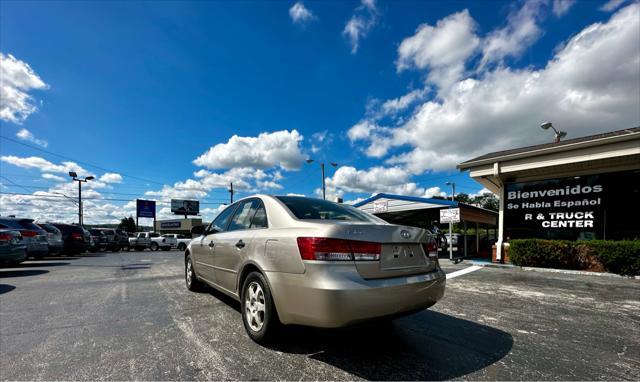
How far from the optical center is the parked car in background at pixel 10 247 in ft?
26.4

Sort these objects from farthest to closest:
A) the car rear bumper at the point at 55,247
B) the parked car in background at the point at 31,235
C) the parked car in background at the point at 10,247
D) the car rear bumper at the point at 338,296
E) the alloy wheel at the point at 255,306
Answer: the car rear bumper at the point at 55,247 → the parked car in background at the point at 31,235 → the parked car in background at the point at 10,247 → the alloy wheel at the point at 255,306 → the car rear bumper at the point at 338,296

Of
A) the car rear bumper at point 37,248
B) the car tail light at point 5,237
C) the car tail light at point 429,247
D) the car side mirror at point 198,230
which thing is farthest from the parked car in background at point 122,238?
the car tail light at point 429,247

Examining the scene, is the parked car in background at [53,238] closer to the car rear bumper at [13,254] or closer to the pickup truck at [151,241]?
the car rear bumper at [13,254]

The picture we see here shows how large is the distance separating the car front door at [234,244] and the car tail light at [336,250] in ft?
3.34

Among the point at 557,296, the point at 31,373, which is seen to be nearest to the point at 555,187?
the point at 557,296

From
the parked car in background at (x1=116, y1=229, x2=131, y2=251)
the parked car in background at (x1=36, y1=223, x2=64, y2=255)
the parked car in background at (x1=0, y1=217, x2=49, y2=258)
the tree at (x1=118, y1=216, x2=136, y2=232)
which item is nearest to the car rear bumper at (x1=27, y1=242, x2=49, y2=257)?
the parked car in background at (x1=0, y1=217, x2=49, y2=258)

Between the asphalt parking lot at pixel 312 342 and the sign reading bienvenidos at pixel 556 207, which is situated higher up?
the sign reading bienvenidos at pixel 556 207

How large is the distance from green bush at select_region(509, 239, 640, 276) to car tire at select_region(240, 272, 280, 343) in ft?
34.1

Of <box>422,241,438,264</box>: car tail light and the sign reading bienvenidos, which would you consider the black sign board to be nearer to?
the sign reading bienvenidos

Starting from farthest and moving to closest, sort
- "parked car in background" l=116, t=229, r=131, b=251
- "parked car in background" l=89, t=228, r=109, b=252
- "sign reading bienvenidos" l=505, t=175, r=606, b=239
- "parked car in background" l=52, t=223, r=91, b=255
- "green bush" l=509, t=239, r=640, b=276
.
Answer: "parked car in background" l=116, t=229, r=131, b=251 → "parked car in background" l=89, t=228, r=109, b=252 → "parked car in background" l=52, t=223, r=91, b=255 → "sign reading bienvenidos" l=505, t=175, r=606, b=239 → "green bush" l=509, t=239, r=640, b=276

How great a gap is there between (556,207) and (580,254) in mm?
1944

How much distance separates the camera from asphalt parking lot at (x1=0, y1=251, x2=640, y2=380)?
249cm

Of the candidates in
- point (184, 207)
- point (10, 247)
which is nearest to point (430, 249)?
point (10, 247)

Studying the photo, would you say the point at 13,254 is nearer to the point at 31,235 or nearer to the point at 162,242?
the point at 31,235
